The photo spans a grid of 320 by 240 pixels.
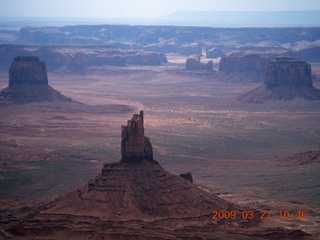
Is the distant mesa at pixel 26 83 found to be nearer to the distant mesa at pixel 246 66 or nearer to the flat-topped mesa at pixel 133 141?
the distant mesa at pixel 246 66

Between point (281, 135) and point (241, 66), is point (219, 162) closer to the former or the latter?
point (281, 135)

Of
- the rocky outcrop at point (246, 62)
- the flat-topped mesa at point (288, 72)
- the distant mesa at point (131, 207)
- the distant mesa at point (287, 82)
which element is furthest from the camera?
the rocky outcrop at point (246, 62)

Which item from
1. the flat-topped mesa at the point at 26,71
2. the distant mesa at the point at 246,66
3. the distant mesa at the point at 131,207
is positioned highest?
the distant mesa at the point at 131,207

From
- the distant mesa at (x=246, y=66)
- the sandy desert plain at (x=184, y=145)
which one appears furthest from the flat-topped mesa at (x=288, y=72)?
the distant mesa at (x=246, y=66)

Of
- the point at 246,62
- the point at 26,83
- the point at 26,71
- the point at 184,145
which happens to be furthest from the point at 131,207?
the point at 246,62

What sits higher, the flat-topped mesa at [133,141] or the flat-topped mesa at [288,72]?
the flat-topped mesa at [133,141]
